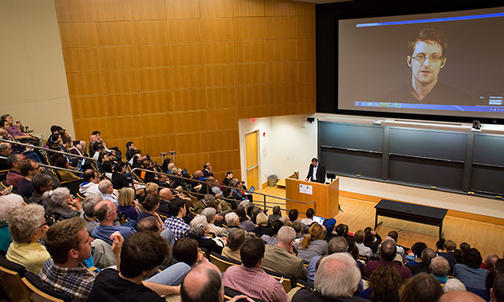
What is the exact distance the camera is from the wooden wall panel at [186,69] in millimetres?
10734

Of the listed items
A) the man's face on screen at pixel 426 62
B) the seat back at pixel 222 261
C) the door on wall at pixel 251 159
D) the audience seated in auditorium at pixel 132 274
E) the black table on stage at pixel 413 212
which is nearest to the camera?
the audience seated in auditorium at pixel 132 274

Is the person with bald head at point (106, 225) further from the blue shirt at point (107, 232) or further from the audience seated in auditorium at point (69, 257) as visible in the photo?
the audience seated in auditorium at point (69, 257)

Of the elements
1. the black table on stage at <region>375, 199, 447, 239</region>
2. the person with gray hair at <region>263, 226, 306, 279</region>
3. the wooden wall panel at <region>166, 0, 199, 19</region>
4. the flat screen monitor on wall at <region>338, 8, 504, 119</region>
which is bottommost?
the black table on stage at <region>375, 199, 447, 239</region>

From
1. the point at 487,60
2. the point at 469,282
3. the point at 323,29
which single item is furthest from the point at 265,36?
the point at 469,282

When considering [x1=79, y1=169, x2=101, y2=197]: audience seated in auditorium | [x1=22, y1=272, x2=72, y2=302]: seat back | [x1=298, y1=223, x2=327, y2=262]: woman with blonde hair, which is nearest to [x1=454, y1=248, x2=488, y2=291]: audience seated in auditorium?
[x1=298, y1=223, x2=327, y2=262]: woman with blonde hair

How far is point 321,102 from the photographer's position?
12.5 m

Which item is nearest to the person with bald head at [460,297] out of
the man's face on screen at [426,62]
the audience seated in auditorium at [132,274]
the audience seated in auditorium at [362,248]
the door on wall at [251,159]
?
the audience seated in auditorium at [132,274]

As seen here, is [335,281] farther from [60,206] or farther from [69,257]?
[60,206]

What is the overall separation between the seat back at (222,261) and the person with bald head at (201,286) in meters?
1.73

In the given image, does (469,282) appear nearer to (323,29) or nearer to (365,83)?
(365,83)

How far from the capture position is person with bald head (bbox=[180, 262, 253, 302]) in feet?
7.09

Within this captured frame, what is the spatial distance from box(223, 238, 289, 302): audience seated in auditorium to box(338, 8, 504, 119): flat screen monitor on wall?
28.6 ft

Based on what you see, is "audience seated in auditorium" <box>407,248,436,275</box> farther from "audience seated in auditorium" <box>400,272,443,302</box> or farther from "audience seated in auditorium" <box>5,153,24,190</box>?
"audience seated in auditorium" <box>5,153,24,190</box>

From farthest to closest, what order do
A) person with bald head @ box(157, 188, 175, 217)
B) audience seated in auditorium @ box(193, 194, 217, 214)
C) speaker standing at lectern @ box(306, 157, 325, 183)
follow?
speaker standing at lectern @ box(306, 157, 325, 183)
audience seated in auditorium @ box(193, 194, 217, 214)
person with bald head @ box(157, 188, 175, 217)
